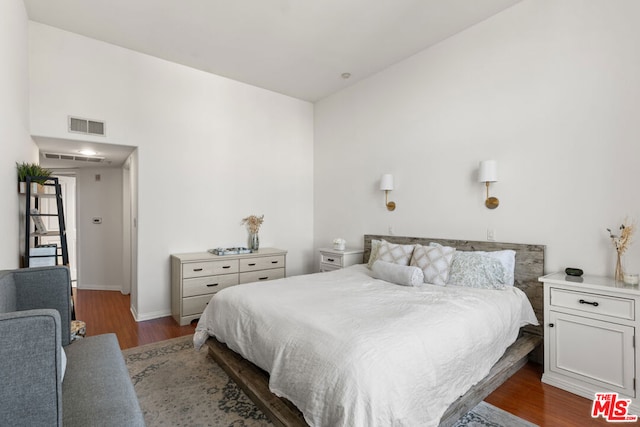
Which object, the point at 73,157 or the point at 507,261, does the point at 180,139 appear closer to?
the point at 73,157

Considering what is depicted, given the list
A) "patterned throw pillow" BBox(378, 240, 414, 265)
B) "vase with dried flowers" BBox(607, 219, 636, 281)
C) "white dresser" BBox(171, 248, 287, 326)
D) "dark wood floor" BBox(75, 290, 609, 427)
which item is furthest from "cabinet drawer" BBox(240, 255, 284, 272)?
"vase with dried flowers" BBox(607, 219, 636, 281)

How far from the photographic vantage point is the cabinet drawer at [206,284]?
3.63 m

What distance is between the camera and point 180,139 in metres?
4.02

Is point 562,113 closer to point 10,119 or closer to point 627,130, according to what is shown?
point 627,130

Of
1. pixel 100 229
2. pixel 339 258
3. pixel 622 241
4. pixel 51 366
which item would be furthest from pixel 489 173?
pixel 100 229

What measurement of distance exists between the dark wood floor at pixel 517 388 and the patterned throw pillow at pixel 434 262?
3.01 ft

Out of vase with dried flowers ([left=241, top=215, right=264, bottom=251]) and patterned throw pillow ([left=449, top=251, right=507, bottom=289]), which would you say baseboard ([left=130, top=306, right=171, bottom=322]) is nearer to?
vase with dried flowers ([left=241, top=215, right=264, bottom=251])

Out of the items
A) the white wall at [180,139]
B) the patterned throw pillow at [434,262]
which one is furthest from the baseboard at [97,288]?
the patterned throw pillow at [434,262]

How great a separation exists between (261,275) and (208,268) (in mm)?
740

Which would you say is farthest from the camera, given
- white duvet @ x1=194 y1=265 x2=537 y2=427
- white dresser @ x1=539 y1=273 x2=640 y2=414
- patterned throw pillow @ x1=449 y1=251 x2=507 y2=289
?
patterned throw pillow @ x1=449 y1=251 x2=507 y2=289

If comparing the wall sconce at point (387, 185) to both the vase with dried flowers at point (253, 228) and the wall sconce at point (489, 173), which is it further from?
the vase with dried flowers at point (253, 228)

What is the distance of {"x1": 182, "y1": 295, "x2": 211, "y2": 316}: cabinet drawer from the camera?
3.62m

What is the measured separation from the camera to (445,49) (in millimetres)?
3422

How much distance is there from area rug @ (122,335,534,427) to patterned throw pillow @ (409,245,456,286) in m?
1.00
